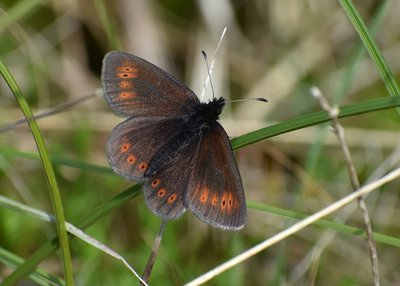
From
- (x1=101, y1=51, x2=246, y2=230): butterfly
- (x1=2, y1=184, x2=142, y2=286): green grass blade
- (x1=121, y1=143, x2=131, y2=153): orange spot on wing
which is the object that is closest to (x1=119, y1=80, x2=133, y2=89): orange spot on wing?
(x1=101, y1=51, x2=246, y2=230): butterfly

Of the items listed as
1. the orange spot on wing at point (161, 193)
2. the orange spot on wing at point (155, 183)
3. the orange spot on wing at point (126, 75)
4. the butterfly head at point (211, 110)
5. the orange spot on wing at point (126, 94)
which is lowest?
the orange spot on wing at point (161, 193)

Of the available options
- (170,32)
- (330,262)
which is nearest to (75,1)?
(170,32)

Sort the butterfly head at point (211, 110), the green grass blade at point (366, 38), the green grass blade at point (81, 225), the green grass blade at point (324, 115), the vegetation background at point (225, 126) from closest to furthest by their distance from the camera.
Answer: the green grass blade at point (324, 115) < the green grass blade at point (81, 225) < the green grass blade at point (366, 38) < the butterfly head at point (211, 110) < the vegetation background at point (225, 126)

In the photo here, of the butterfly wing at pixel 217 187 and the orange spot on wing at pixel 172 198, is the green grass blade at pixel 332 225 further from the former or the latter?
the orange spot on wing at pixel 172 198

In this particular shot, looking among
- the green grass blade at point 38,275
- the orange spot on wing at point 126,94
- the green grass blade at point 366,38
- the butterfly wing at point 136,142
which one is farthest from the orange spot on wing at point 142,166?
the green grass blade at point 366,38

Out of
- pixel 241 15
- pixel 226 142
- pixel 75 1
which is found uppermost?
pixel 241 15

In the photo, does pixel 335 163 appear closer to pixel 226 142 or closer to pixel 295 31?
pixel 295 31
